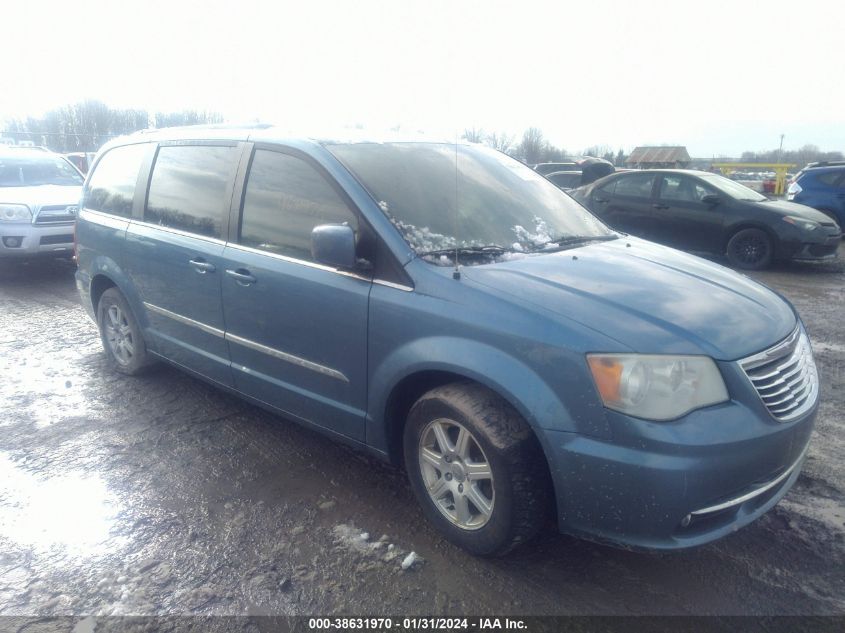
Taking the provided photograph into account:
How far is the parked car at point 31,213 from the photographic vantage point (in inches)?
338

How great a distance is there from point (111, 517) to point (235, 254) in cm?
146

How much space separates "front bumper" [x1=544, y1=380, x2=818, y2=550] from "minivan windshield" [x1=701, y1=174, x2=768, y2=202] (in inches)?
324

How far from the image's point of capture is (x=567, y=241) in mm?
3529

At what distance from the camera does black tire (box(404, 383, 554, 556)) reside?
254 centimetres

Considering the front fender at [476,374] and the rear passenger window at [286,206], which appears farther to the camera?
the rear passenger window at [286,206]

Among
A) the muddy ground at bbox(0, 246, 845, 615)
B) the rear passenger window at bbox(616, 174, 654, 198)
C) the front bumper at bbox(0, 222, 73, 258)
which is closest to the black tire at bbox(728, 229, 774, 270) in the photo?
the rear passenger window at bbox(616, 174, 654, 198)

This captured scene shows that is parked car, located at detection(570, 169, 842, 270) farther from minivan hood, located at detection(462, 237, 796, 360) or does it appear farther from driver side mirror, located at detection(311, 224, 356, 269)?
driver side mirror, located at detection(311, 224, 356, 269)

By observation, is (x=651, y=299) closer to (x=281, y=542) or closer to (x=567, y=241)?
(x=567, y=241)

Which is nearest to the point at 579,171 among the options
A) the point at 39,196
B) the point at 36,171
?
the point at 36,171

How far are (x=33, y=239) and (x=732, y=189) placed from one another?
987 centimetres

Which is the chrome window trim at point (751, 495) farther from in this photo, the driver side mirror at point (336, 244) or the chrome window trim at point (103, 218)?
the chrome window trim at point (103, 218)

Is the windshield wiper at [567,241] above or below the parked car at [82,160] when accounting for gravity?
above

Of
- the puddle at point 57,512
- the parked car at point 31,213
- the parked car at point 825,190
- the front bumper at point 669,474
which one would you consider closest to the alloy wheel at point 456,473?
the front bumper at point 669,474

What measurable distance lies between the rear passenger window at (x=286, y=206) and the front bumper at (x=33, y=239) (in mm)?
6442
